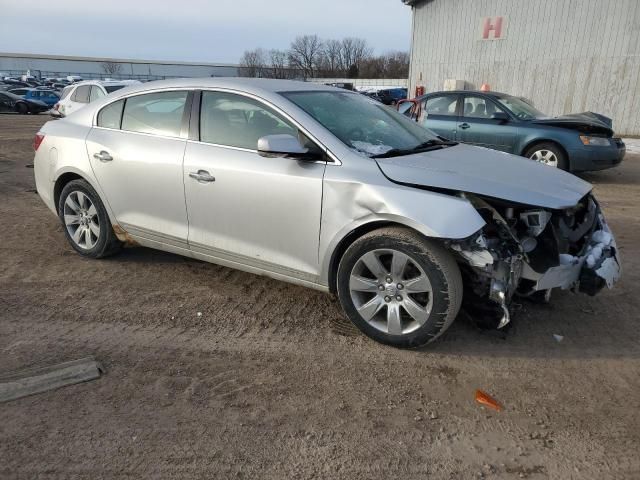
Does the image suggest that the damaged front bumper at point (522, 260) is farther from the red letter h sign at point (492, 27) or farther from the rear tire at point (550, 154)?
the red letter h sign at point (492, 27)

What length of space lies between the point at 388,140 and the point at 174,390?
230 centimetres

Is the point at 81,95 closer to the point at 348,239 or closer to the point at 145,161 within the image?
the point at 145,161

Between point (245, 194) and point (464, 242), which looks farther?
point (245, 194)

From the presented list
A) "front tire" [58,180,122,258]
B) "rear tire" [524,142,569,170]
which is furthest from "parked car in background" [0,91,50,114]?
"rear tire" [524,142,569,170]

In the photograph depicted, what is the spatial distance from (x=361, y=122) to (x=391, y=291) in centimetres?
140

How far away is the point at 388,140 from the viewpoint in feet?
12.4

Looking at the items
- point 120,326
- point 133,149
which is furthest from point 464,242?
point 133,149

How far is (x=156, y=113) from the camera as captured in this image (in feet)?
13.7

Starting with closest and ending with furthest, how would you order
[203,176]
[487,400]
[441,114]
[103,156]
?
1. [487,400]
2. [203,176]
3. [103,156]
4. [441,114]

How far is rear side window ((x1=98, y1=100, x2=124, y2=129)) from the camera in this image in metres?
4.41

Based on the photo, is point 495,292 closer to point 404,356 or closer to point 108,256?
point 404,356

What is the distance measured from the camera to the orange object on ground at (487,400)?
2723mm

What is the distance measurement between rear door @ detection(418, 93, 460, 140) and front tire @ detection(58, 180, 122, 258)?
263 inches

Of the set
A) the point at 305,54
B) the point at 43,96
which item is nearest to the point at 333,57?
the point at 305,54
